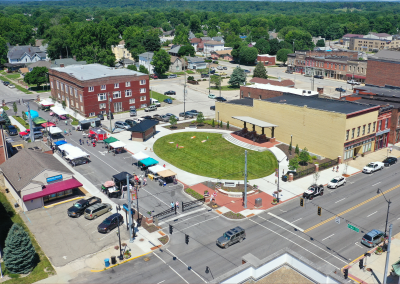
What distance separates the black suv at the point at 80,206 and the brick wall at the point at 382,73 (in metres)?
101

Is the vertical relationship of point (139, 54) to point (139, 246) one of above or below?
above

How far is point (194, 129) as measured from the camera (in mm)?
89562

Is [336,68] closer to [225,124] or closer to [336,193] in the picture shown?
[225,124]

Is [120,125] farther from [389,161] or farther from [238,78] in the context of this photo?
[238,78]

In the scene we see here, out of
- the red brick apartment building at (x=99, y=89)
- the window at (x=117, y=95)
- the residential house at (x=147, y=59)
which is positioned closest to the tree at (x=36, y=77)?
the red brick apartment building at (x=99, y=89)

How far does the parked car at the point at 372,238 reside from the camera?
146 feet

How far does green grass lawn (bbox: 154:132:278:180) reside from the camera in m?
66.4

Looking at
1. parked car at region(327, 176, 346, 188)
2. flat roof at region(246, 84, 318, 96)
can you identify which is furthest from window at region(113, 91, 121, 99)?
parked car at region(327, 176, 346, 188)

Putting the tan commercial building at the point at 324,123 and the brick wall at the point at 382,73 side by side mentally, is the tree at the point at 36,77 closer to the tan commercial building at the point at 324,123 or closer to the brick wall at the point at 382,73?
the tan commercial building at the point at 324,123

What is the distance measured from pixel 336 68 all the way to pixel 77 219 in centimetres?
12520

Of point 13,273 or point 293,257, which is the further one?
point 13,273

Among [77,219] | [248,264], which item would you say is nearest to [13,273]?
[77,219]

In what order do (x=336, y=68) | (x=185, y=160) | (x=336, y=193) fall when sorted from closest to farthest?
(x=336, y=193), (x=185, y=160), (x=336, y=68)

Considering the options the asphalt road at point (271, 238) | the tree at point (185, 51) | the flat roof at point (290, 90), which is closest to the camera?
the asphalt road at point (271, 238)
